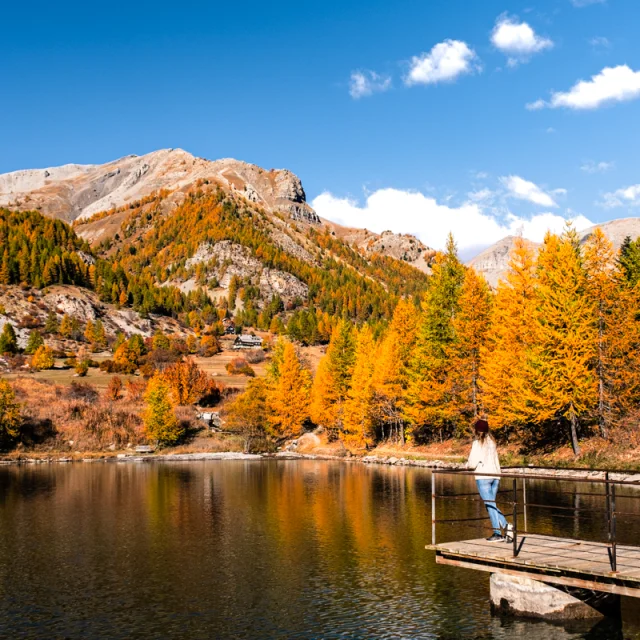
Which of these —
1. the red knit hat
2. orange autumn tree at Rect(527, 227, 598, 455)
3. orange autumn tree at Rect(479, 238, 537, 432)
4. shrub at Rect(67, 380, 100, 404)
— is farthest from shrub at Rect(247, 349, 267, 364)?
the red knit hat

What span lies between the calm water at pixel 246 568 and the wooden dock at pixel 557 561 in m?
1.46

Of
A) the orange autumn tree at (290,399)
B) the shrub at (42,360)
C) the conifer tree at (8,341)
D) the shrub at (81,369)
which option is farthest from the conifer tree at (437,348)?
the conifer tree at (8,341)

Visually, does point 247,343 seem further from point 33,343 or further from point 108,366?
point 33,343

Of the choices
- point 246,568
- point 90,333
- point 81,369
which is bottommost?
point 246,568

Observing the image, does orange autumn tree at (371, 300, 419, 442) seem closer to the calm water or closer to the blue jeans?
the calm water

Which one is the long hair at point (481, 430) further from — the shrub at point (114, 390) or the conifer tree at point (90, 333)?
the conifer tree at point (90, 333)

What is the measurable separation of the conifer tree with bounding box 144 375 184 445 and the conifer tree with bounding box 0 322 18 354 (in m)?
55.4

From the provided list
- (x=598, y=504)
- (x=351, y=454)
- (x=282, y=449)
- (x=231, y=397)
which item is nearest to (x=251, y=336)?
(x=231, y=397)

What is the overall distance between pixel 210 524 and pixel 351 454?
139 feet

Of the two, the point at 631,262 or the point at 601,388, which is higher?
the point at 631,262

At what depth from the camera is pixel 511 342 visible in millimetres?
50125

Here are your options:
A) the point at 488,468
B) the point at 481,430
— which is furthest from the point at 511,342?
the point at 488,468

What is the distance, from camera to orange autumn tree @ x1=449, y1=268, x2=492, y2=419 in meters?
55.3

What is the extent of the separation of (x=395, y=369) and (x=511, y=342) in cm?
1781
